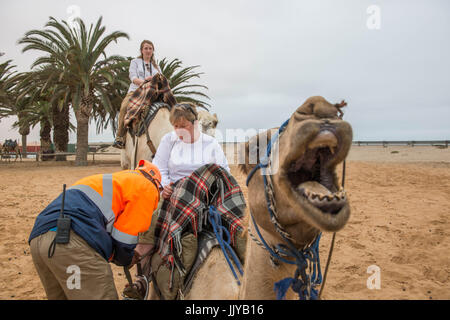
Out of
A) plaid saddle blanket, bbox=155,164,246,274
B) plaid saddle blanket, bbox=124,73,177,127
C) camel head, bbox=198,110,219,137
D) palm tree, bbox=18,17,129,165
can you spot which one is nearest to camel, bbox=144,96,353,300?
plaid saddle blanket, bbox=155,164,246,274

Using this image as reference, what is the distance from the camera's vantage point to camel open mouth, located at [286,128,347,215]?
116cm

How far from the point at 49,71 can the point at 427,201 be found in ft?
53.3

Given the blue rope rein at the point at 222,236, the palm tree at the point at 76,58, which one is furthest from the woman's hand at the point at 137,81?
the palm tree at the point at 76,58

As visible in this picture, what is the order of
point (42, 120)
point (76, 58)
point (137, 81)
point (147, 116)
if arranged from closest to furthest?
1. point (147, 116)
2. point (137, 81)
3. point (76, 58)
4. point (42, 120)

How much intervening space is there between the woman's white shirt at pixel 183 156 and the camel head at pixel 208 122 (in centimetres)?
408

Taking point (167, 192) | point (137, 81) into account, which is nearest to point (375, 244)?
point (167, 192)

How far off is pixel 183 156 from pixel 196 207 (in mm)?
960

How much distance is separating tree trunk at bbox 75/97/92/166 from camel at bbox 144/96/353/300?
57.9 ft

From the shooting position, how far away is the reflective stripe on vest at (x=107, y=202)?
2244 millimetres

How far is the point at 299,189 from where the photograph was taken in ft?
4.04

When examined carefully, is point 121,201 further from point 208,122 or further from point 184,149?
point 208,122

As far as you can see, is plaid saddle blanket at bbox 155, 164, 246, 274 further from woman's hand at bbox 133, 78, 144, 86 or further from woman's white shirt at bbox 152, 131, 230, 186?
woman's hand at bbox 133, 78, 144, 86

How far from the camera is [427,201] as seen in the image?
836 centimetres
